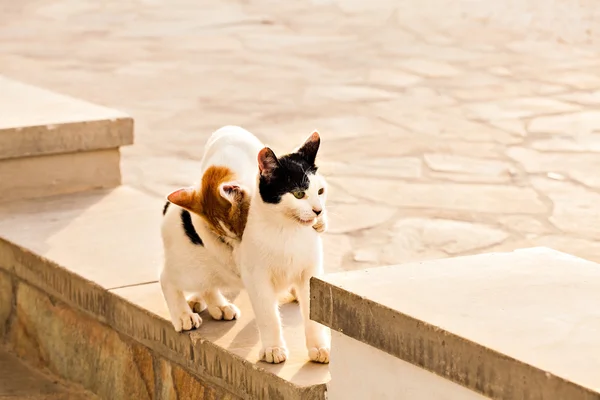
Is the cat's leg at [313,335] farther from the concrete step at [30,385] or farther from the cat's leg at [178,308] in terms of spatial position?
the concrete step at [30,385]

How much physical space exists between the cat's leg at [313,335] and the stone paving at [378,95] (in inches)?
48.0

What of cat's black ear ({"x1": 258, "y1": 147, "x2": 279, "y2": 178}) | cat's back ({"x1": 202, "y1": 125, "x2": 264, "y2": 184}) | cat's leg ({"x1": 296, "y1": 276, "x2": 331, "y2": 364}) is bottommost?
cat's leg ({"x1": 296, "y1": 276, "x2": 331, "y2": 364})

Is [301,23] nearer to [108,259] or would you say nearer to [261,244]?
[108,259]

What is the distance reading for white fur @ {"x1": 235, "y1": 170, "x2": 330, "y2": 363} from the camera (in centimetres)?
245

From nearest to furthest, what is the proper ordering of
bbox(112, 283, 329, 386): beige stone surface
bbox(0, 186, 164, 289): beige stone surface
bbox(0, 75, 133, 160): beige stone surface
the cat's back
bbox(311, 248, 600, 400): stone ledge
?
bbox(311, 248, 600, 400): stone ledge, bbox(112, 283, 329, 386): beige stone surface, the cat's back, bbox(0, 186, 164, 289): beige stone surface, bbox(0, 75, 133, 160): beige stone surface

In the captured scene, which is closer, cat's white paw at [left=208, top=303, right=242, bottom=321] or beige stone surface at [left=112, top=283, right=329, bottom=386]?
beige stone surface at [left=112, top=283, right=329, bottom=386]

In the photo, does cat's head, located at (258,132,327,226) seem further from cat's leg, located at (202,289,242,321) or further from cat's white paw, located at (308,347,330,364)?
cat's leg, located at (202,289,242,321)

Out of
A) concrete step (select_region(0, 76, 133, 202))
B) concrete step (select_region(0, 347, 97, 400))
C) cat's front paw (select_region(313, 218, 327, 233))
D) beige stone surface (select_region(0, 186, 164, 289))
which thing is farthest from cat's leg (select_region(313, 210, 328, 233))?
concrete step (select_region(0, 76, 133, 202))

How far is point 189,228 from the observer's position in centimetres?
271

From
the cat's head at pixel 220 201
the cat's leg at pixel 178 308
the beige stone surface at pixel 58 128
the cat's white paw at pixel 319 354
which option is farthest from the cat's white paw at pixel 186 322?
the beige stone surface at pixel 58 128

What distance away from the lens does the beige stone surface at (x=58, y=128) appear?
387 centimetres

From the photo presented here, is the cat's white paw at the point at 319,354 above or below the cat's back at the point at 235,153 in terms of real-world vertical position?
below

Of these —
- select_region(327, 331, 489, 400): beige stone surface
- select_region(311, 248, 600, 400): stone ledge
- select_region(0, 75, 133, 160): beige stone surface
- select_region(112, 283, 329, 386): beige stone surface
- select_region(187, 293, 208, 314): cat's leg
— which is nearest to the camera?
select_region(311, 248, 600, 400): stone ledge

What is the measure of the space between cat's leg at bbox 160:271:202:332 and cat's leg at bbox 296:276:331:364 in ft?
1.23
